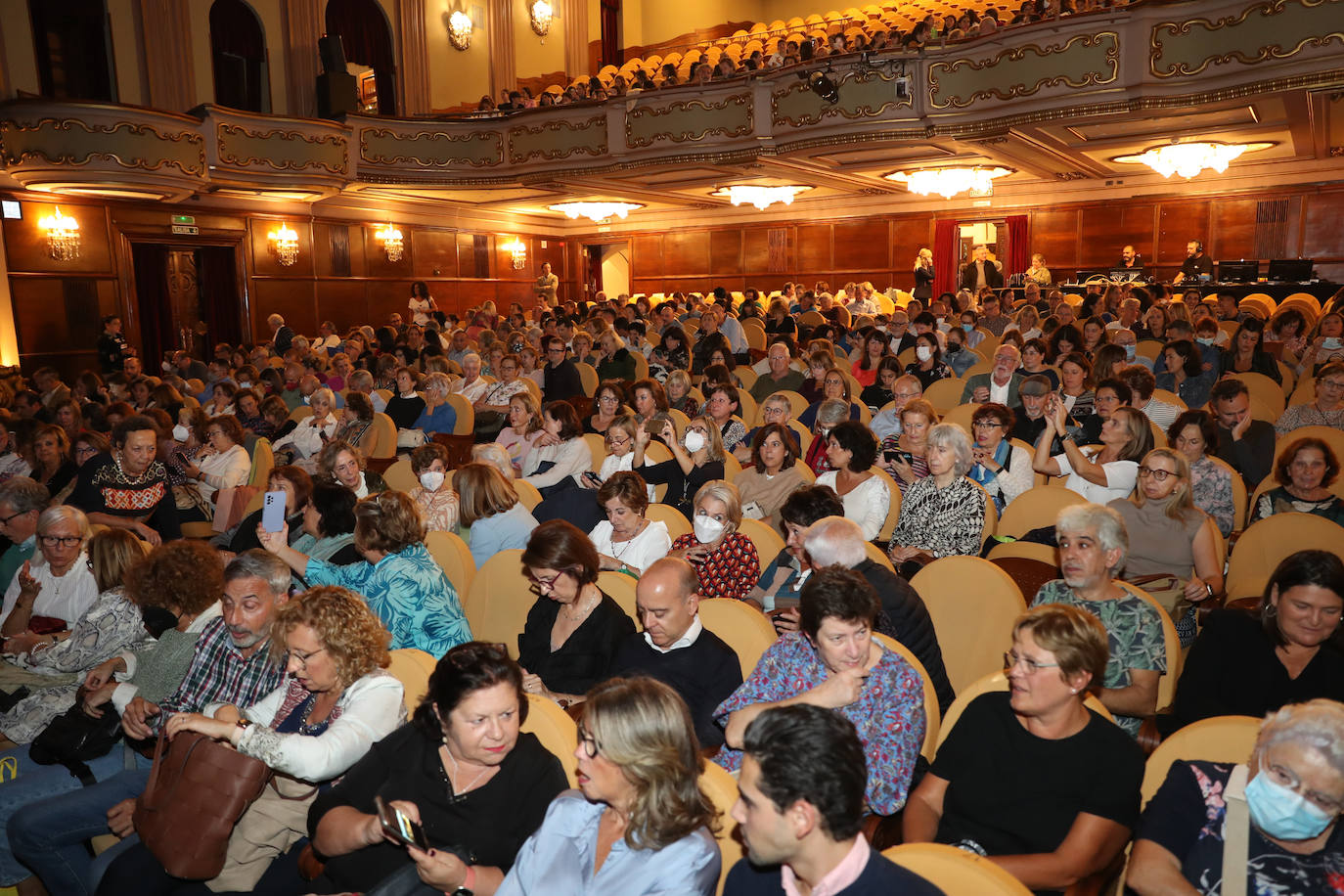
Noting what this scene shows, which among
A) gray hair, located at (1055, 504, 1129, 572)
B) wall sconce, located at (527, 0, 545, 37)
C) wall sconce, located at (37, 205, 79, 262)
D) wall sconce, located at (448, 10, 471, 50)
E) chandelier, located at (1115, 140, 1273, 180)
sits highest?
wall sconce, located at (527, 0, 545, 37)

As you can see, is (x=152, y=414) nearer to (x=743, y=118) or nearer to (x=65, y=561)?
(x=65, y=561)

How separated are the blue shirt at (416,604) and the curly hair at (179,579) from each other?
1.60 ft

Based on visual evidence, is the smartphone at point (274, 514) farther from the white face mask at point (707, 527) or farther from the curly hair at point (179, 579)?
the white face mask at point (707, 527)

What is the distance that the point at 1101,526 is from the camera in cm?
264

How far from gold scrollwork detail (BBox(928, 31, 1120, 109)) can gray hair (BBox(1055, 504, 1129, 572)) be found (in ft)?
25.9

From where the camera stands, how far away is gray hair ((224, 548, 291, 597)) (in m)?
2.70

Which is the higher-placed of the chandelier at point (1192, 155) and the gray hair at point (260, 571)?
the chandelier at point (1192, 155)

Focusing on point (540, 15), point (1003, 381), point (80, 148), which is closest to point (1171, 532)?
point (1003, 381)

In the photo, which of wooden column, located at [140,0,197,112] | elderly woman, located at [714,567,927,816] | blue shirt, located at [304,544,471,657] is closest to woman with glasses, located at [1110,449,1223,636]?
elderly woman, located at [714,567,927,816]

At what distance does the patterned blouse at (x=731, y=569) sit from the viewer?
11.0 feet

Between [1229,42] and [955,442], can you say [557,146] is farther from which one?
[955,442]

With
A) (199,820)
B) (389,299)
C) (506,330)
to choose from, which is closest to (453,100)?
(389,299)

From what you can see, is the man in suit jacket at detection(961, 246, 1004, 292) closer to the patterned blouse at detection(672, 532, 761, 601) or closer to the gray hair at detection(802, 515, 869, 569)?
the patterned blouse at detection(672, 532, 761, 601)

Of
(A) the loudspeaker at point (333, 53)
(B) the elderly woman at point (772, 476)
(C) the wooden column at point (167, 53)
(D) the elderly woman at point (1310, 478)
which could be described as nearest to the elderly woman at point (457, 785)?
(B) the elderly woman at point (772, 476)
